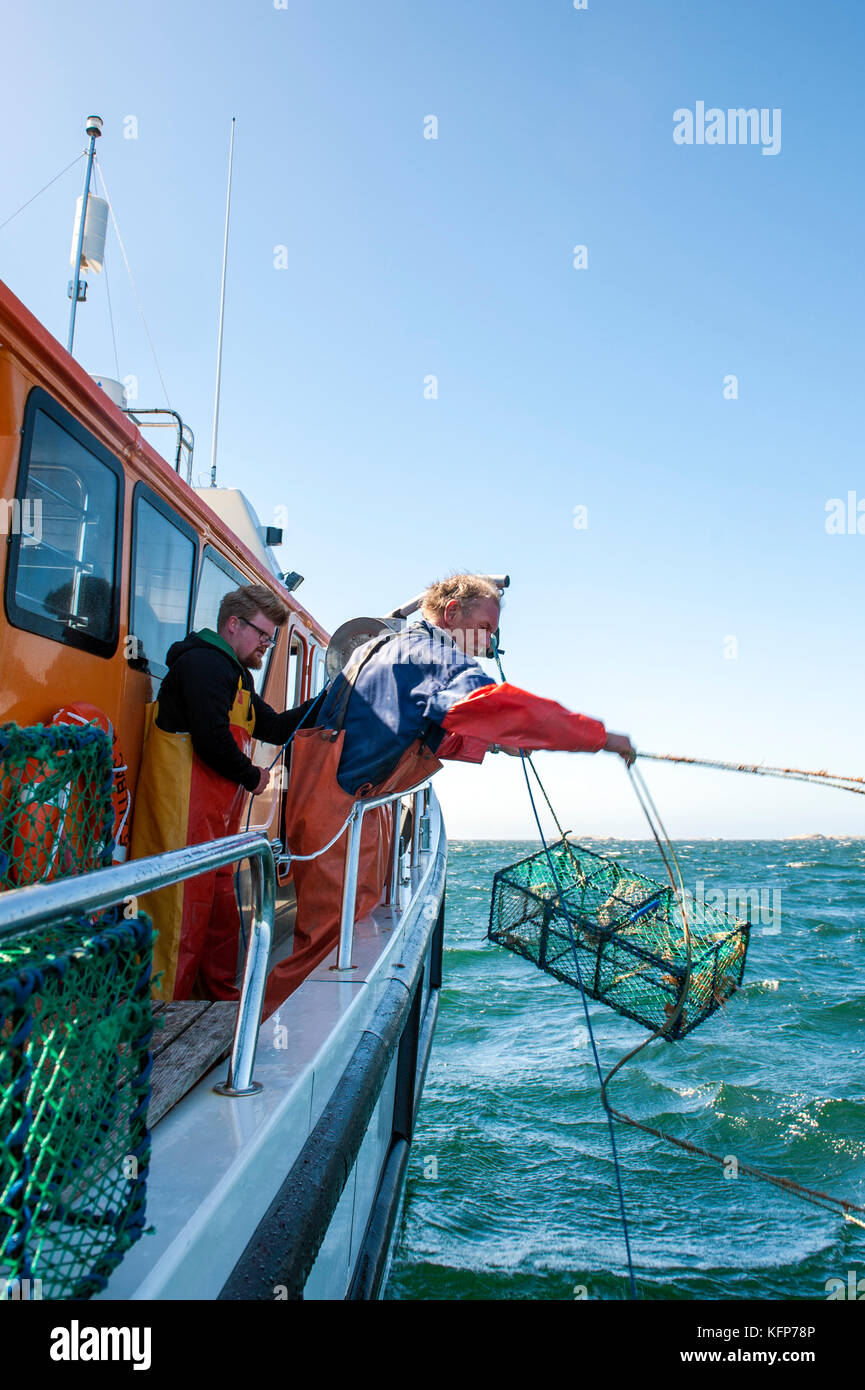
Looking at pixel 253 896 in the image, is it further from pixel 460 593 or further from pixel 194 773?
pixel 460 593

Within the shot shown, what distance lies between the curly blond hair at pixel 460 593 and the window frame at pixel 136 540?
1.22m

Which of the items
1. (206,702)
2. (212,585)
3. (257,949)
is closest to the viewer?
(257,949)

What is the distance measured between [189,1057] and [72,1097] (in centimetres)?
82

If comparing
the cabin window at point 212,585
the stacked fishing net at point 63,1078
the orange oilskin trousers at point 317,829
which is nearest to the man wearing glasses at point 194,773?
the orange oilskin trousers at point 317,829

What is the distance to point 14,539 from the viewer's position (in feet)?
8.39

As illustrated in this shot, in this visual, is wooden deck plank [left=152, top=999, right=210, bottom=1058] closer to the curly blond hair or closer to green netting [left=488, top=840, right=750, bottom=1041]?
the curly blond hair

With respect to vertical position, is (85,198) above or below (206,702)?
above

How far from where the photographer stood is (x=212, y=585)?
4.52 meters

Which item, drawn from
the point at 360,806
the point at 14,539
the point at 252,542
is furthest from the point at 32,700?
the point at 252,542

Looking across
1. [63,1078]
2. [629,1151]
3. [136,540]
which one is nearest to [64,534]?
[136,540]
